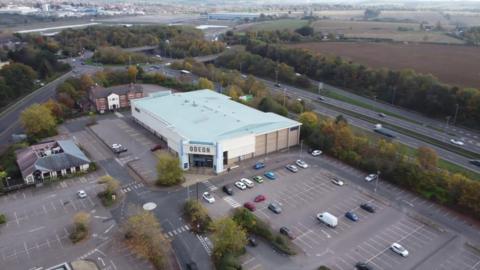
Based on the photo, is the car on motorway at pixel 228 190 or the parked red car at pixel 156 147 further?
the parked red car at pixel 156 147

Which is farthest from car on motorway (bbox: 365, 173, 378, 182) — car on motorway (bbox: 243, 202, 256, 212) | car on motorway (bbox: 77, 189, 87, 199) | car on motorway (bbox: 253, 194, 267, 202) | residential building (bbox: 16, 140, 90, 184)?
residential building (bbox: 16, 140, 90, 184)

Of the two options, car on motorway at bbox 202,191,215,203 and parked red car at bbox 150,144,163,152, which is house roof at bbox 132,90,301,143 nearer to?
parked red car at bbox 150,144,163,152

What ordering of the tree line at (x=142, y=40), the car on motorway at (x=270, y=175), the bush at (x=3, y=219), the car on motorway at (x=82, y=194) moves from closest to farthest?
the bush at (x=3, y=219), the car on motorway at (x=82, y=194), the car on motorway at (x=270, y=175), the tree line at (x=142, y=40)

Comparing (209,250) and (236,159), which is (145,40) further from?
(209,250)

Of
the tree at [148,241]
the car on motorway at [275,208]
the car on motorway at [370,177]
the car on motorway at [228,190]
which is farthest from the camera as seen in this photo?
the car on motorway at [370,177]

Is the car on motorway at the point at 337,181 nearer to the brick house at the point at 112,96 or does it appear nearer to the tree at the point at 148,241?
the tree at the point at 148,241

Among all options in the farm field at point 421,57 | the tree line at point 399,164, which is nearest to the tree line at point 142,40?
the farm field at point 421,57

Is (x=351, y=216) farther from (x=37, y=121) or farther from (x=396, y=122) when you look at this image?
(x=37, y=121)

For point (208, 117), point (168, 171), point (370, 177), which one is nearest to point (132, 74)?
point (208, 117)
